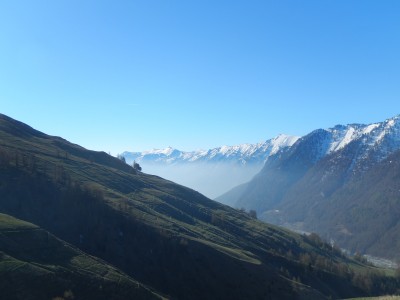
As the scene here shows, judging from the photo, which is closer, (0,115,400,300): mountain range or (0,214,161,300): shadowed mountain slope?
(0,214,161,300): shadowed mountain slope

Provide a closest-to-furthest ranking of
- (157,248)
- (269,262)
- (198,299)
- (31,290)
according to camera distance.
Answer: (31,290) → (198,299) → (157,248) → (269,262)

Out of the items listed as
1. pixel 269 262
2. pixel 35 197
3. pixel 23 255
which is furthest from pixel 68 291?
pixel 269 262

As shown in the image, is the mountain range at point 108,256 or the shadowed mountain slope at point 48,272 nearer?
the shadowed mountain slope at point 48,272

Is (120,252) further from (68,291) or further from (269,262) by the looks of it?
(269,262)

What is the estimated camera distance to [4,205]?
13900 centimetres

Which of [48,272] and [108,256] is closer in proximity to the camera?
[48,272]

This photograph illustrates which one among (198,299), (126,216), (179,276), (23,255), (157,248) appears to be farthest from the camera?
(126,216)

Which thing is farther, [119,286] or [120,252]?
[120,252]

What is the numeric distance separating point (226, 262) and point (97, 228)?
46.9 m

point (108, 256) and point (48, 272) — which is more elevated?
point (108, 256)

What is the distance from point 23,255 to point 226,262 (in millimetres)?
73767

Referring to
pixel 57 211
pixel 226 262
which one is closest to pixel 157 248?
pixel 226 262

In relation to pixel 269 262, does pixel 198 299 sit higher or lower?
lower

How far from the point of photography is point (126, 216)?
162 m
